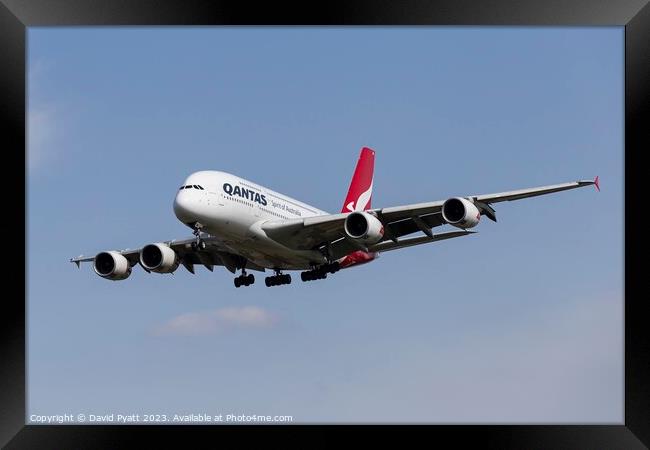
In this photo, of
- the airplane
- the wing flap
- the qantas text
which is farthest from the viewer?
the wing flap

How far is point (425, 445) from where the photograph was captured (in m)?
14.6

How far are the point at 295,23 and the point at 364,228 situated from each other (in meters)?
11.2

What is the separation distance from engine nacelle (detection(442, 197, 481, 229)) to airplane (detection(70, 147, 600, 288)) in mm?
25

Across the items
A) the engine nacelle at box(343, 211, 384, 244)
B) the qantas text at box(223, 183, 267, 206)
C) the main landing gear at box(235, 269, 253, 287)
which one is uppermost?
the qantas text at box(223, 183, 267, 206)

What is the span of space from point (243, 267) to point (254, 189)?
139 inches

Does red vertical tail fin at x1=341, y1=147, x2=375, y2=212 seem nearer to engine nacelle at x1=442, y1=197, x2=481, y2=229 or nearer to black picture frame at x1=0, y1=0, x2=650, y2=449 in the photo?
Result: engine nacelle at x1=442, y1=197, x2=481, y2=229

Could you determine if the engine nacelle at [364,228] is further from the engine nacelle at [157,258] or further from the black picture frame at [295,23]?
the black picture frame at [295,23]

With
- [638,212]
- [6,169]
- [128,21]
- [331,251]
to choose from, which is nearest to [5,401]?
[6,169]

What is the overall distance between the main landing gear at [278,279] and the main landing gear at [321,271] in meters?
1.10

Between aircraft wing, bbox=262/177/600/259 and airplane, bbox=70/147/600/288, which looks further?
airplane, bbox=70/147/600/288

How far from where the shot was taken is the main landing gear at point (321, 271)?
29.3 meters

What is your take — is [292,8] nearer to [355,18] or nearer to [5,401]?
[355,18]

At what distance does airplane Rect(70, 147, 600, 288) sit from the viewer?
25641 millimetres

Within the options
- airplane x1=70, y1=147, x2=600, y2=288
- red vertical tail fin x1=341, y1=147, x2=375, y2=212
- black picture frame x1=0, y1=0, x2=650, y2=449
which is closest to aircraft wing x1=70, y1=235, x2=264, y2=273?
airplane x1=70, y1=147, x2=600, y2=288
